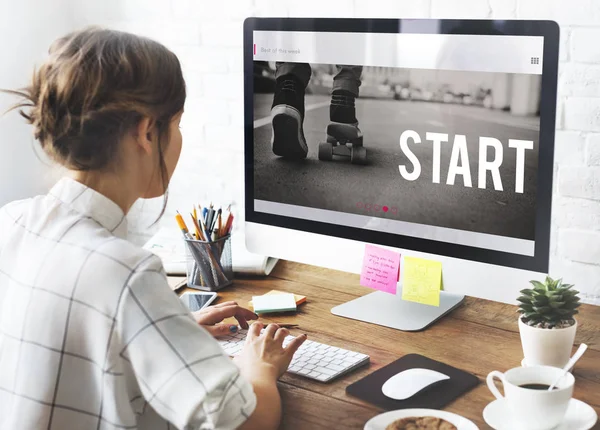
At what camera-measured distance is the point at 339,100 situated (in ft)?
4.60

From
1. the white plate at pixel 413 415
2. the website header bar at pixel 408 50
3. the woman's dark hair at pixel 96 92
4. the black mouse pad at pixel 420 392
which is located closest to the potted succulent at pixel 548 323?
the black mouse pad at pixel 420 392

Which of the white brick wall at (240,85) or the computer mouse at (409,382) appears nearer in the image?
the computer mouse at (409,382)

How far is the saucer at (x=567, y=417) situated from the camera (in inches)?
40.7

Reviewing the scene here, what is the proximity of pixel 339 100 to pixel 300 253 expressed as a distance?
1.03 ft

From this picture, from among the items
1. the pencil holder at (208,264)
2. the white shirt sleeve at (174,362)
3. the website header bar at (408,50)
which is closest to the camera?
the white shirt sleeve at (174,362)

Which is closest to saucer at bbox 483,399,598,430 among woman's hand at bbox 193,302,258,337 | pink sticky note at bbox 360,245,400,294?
pink sticky note at bbox 360,245,400,294

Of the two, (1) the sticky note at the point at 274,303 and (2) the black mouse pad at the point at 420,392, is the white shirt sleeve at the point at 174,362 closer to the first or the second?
(2) the black mouse pad at the point at 420,392

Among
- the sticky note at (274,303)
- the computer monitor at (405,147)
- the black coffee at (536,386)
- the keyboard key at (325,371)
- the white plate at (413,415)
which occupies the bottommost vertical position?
the keyboard key at (325,371)

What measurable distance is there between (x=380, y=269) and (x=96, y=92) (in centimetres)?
65

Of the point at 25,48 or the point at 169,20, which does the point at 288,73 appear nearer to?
the point at 169,20

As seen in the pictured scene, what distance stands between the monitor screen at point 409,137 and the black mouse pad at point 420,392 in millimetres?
205

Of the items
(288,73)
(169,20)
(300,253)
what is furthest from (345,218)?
(169,20)

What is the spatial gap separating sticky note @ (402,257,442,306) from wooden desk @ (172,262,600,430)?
0.06 metres

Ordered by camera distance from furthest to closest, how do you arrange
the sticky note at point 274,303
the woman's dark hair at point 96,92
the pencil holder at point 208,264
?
1. the pencil holder at point 208,264
2. the sticky note at point 274,303
3. the woman's dark hair at point 96,92
